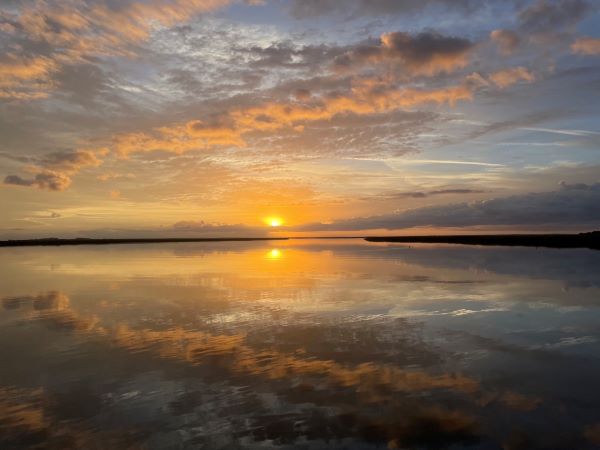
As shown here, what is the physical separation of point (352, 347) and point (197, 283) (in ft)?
67.8

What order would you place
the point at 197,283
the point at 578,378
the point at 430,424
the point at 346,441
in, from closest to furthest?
the point at 346,441
the point at 430,424
the point at 578,378
the point at 197,283

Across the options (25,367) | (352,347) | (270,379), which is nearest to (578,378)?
(352,347)

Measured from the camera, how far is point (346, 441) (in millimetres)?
8125

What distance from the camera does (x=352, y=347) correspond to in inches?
577

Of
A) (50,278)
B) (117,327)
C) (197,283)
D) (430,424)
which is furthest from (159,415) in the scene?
(50,278)

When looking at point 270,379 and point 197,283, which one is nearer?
point 270,379

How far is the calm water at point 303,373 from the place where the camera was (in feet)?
Result: 27.9

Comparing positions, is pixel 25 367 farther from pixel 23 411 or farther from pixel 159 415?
pixel 159 415

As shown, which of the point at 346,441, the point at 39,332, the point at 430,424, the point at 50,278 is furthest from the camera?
the point at 50,278

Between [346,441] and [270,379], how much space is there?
12.6 feet

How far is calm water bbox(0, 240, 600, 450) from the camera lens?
851 centimetres

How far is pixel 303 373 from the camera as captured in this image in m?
12.0

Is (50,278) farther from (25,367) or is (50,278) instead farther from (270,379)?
(270,379)

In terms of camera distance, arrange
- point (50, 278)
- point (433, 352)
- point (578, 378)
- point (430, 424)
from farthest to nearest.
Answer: point (50, 278) < point (433, 352) < point (578, 378) < point (430, 424)
